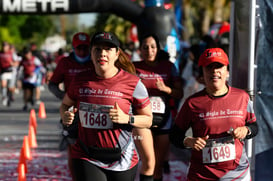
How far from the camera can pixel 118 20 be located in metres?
44.5

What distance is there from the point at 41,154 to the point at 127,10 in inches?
112

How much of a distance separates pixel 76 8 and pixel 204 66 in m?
6.18

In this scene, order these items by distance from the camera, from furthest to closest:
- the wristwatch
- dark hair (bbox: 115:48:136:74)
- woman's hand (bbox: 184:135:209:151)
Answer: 1. dark hair (bbox: 115:48:136:74)
2. the wristwatch
3. woman's hand (bbox: 184:135:209:151)

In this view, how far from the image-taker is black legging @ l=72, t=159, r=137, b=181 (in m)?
5.23

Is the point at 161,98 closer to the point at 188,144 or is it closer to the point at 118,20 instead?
the point at 188,144

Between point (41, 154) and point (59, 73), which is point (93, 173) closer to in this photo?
point (59, 73)

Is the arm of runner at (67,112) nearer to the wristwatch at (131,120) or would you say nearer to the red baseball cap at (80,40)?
the wristwatch at (131,120)

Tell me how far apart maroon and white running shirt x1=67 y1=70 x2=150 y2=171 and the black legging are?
1.4 inches

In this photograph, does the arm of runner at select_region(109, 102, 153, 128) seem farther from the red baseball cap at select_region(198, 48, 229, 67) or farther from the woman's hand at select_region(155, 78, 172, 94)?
the woman's hand at select_region(155, 78, 172, 94)

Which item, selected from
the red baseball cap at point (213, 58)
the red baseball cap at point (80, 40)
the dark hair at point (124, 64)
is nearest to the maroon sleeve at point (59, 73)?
the red baseball cap at point (80, 40)

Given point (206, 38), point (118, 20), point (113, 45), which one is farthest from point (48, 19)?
point (113, 45)

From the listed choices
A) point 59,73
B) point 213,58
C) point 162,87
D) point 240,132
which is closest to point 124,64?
point 213,58

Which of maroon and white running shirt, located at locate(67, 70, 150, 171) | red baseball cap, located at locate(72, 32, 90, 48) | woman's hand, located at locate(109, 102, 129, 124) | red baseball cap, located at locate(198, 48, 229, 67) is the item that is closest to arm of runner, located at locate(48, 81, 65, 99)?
red baseball cap, located at locate(72, 32, 90, 48)

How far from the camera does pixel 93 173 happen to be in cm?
522
